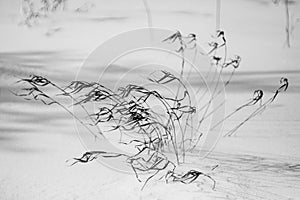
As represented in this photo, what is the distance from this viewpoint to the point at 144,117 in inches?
43.6

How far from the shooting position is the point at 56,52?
1170 millimetres

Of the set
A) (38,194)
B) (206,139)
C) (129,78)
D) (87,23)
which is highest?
(87,23)

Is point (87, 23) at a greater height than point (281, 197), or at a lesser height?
greater

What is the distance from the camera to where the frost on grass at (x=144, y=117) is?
1.08m

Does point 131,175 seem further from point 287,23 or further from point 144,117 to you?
point 287,23

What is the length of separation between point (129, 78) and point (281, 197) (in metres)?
0.50

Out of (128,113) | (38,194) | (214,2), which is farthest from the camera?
(214,2)

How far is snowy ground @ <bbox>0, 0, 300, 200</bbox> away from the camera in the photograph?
40.7 inches

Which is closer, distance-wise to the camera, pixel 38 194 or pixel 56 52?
pixel 38 194

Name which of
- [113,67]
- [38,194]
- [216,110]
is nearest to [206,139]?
[216,110]

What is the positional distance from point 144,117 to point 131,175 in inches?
6.2

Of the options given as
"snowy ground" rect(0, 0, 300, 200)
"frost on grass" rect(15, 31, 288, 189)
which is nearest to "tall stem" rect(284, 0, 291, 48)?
"snowy ground" rect(0, 0, 300, 200)

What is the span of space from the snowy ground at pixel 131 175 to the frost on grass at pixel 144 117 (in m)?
0.02

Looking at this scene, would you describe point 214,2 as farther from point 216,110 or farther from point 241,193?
point 241,193
